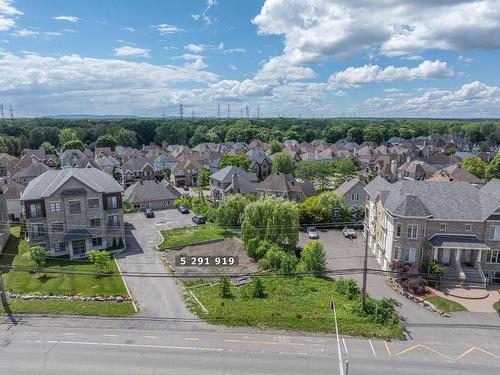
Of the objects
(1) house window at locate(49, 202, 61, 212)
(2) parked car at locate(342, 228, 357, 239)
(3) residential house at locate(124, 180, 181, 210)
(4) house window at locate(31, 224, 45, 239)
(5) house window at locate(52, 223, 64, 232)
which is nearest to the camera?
(4) house window at locate(31, 224, 45, 239)

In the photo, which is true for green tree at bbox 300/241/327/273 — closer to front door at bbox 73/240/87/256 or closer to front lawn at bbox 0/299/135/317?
front lawn at bbox 0/299/135/317

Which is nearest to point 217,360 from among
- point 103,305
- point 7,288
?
point 103,305

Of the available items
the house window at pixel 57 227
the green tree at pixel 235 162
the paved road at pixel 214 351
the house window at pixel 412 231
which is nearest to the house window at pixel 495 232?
the house window at pixel 412 231

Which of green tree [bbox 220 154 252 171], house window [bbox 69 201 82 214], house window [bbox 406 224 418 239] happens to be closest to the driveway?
house window [bbox 69 201 82 214]

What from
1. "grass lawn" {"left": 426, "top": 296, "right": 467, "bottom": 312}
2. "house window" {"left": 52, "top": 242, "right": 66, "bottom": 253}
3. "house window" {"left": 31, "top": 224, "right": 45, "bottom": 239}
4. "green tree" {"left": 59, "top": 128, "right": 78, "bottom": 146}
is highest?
"green tree" {"left": 59, "top": 128, "right": 78, "bottom": 146}

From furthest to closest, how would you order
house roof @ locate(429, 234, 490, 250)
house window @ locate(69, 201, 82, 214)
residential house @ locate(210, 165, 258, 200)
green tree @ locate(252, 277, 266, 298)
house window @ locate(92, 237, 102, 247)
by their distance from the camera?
residential house @ locate(210, 165, 258, 200) → house window @ locate(92, 237, 102, 247) → house window @ locate(69, 201, 82, 214) → house roof @ locate(429, 234, 490, 250) → green tree @ locate(252, 277, 266, 298)

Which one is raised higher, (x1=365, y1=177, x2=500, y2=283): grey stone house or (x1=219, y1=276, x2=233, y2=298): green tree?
(x1=365, y1=177, x2=500, y2=283): grey stone house

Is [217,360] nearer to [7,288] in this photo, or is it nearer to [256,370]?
[256,370]

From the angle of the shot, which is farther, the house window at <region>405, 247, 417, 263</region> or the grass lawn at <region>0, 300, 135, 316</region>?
the house window at <region>405, 247, 417, 263</region>

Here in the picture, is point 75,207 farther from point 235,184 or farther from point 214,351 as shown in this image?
point 235,184
